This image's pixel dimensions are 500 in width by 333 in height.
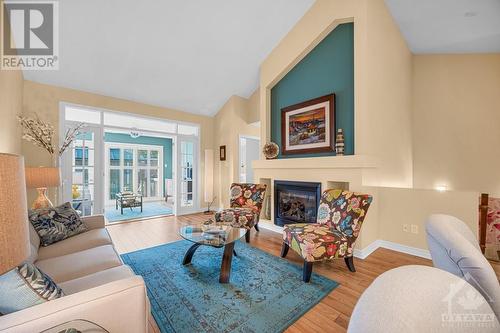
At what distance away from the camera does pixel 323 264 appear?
250cm

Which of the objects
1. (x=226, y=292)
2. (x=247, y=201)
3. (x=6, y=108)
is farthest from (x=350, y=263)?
(x=6, y=108)

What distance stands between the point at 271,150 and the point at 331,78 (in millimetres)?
1572

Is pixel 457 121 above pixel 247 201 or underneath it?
above

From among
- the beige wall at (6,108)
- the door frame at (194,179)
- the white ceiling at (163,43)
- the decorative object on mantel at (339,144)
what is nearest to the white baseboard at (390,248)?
the decorative object on mantel at (339,144)

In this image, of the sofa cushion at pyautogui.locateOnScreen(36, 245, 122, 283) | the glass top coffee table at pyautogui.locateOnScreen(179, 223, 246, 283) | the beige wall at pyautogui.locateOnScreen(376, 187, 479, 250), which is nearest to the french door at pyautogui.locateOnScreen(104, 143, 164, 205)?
the glass top coffee table at pyautogui.locateOnScreen(179, 223, 246, 283)

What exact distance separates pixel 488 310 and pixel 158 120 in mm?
5261

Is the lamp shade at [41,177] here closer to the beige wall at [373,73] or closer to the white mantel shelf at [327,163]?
the white mantel shelf at [327,163]

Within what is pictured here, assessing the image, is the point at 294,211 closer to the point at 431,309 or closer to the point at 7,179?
the point at 431,309

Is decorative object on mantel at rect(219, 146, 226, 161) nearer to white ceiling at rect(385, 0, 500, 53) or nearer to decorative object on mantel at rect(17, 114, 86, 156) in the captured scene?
decorative object on mantel at rect(17, 114, 86, 156)

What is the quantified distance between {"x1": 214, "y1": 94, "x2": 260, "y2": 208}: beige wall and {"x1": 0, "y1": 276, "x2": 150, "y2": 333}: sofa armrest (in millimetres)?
4172

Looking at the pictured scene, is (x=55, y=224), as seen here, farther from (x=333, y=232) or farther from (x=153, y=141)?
(x=153, y=141)

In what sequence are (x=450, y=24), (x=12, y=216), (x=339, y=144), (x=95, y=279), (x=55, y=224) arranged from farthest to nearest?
1. (x=450, y=24)
2. (x=339, y=144)
3. (x=55, y=224)
4. (x=95, y=279)
5. (x=12, y=216)

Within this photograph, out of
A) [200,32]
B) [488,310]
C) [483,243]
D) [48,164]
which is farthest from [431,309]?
[48,164]

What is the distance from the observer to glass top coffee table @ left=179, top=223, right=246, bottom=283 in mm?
2119
